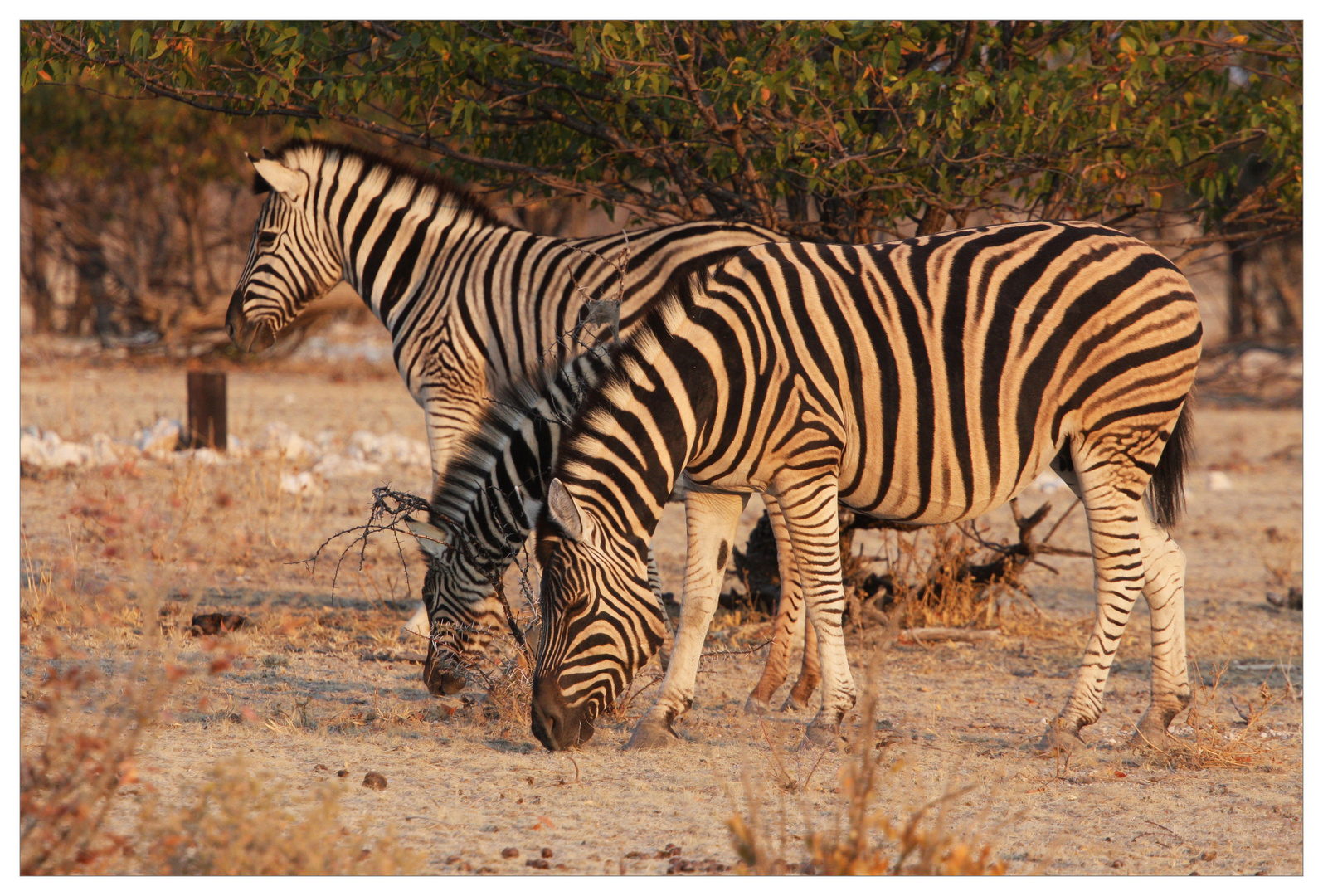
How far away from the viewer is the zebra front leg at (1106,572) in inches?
189

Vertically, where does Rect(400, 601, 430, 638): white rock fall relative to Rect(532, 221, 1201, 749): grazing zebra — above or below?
below

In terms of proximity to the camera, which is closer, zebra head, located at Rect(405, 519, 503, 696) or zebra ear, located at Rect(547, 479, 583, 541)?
zebra ear, located at Rect(547, 479, 583, 541)

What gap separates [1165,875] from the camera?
359 centimetres

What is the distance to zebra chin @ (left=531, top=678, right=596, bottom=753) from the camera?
164 inches

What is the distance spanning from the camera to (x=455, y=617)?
4922mm

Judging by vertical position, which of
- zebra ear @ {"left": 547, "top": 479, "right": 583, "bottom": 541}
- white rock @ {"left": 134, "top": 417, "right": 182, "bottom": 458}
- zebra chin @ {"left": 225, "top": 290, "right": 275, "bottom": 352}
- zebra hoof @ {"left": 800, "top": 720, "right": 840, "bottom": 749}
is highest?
zebra chin @ {"left": 225, "top": 290, "right": 275, "bottom": 352}

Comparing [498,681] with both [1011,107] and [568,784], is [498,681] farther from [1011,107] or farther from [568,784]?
[1011,107]

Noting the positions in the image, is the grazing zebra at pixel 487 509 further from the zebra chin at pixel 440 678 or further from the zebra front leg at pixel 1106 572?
the zebra front leg at pixel 1106 572

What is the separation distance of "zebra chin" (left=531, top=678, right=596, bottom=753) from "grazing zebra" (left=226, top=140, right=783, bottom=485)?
1844mm

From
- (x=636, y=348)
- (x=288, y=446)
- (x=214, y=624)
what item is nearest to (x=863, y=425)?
(x=636, y=348)

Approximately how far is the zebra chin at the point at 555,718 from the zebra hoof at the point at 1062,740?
68.4 inches

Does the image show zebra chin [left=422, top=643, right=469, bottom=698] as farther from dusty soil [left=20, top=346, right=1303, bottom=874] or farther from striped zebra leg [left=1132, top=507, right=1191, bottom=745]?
striped zebra leg [left=1132, top=507, right=1191, bottom=745]

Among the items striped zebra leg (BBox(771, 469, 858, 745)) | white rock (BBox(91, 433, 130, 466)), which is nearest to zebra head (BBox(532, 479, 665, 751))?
striped zebra leg (BBox(771, 469, 858, 745))

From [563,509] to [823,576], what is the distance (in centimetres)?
108
